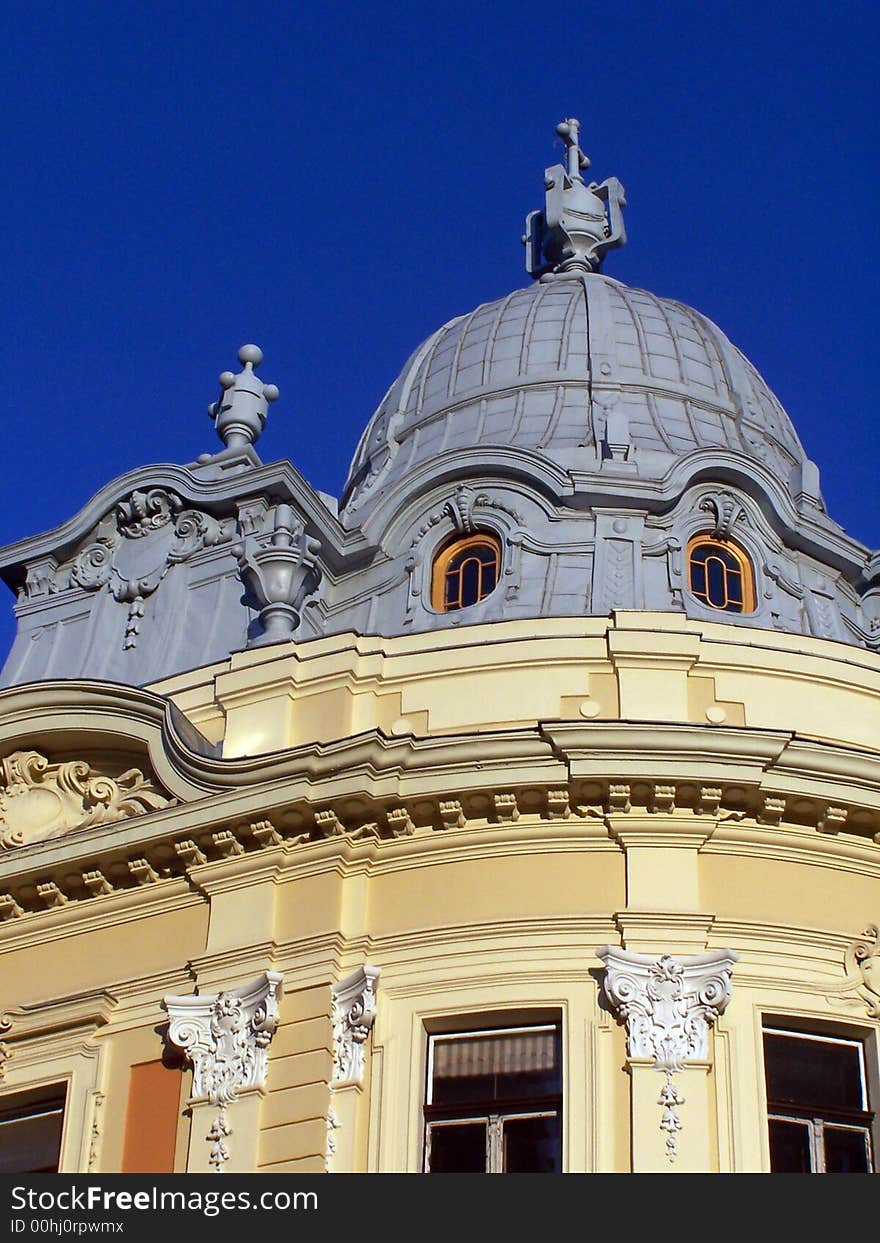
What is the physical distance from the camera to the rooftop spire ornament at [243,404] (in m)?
32.7

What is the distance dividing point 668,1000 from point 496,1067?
1709mm

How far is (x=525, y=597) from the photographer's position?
98.0 ft

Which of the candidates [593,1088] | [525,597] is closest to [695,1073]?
[593,1088]

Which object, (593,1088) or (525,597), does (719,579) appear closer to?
(525,597)

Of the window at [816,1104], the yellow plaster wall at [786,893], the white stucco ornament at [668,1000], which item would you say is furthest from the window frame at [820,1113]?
the yellow plaster wall at [786,893]

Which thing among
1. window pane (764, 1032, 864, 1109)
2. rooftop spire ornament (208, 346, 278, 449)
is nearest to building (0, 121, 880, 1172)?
window pane (764, 1032, 864, 1109)

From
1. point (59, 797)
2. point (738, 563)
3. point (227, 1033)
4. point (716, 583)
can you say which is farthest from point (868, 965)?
point (738, 563)

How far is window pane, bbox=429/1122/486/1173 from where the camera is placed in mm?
19984

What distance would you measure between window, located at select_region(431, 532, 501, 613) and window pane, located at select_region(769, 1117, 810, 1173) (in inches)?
447

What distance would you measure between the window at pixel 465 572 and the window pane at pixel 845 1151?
11.4 m

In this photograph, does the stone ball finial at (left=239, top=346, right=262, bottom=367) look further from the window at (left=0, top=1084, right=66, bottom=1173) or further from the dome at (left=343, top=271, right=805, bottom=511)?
the window at (left=0, top=1084, right=66, bottom=1173)

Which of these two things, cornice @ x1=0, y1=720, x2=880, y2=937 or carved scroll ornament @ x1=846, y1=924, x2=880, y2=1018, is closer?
carved scroll ornament @ x1=846, y1=924, x2=880, y2=1018

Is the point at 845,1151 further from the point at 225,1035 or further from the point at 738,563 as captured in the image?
the point at 738,563

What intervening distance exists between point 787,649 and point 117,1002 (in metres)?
7.56
